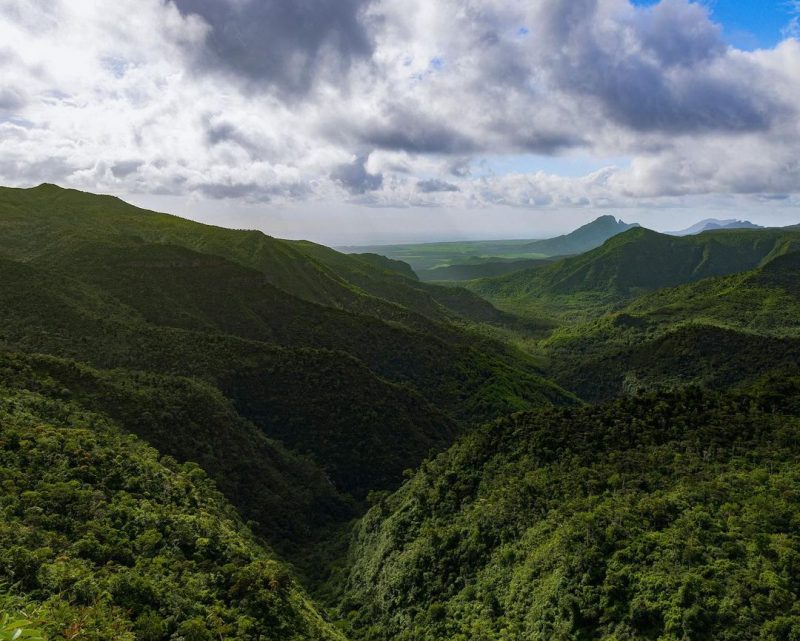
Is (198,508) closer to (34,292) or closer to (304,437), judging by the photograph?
(304,437)

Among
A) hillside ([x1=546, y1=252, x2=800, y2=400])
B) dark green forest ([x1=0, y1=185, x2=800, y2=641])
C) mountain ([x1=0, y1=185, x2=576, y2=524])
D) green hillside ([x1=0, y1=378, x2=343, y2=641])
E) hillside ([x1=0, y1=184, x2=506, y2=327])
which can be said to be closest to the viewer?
green hillside ([x1=0, y1=378, x2=343, y2=641])

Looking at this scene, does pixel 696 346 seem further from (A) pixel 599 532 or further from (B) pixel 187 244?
(B) pixel 187 244

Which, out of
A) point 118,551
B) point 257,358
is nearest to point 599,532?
point 118,551

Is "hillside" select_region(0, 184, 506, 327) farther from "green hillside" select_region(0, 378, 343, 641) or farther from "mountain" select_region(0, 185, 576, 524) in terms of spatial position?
"green hillside" select_region(0, 378, 343, 641)

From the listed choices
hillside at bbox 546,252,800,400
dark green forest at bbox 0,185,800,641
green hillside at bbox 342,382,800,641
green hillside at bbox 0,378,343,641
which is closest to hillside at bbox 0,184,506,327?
dark green forest at bbox 0,185,800,641

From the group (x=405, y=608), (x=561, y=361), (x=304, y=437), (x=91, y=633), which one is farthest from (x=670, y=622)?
(x=561, y=361)

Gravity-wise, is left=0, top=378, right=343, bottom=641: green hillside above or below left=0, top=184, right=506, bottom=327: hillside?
below
